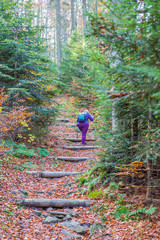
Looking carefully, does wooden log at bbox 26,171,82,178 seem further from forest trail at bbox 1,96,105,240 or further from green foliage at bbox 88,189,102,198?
green foliage at bbox 88,189,102,198

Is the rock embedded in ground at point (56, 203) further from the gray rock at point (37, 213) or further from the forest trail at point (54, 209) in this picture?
the gray rock at point (37, 213)

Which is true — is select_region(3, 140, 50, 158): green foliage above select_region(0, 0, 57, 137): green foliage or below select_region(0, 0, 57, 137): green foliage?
below

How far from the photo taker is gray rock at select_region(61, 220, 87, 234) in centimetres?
455

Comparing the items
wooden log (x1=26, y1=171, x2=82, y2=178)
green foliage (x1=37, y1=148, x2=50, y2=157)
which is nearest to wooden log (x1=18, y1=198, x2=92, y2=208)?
wooden log (x1=26, y1=171, x2=82, y2=178)

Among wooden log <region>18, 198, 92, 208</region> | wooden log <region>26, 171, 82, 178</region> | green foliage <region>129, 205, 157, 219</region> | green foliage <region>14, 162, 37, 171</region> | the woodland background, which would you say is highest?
the woodland background

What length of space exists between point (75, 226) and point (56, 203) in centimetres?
109

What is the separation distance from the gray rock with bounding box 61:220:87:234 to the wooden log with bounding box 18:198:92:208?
2.35 feet

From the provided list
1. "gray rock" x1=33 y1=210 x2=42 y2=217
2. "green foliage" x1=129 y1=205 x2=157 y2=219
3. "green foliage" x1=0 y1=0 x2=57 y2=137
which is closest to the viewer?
"green foliage" x1=129 y1=205 x2=157 y2=219

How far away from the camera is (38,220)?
4.93m

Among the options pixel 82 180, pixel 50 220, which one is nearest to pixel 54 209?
pixel 50 220

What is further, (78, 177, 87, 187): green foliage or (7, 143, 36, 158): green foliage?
(7, 143, 36, 158): green foliage

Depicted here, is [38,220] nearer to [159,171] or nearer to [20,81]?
[159,171]

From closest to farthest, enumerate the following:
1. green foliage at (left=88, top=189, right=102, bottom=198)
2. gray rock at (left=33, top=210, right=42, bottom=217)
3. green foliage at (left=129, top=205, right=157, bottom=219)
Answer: green foliage at (left=129, top=205, right=157, bottom=219) → gray rock at (left=33, top=210, right=42, bottom=217) → green foliage at (left=88, top=189, right=102, bottom=198)

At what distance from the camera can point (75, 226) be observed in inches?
185
